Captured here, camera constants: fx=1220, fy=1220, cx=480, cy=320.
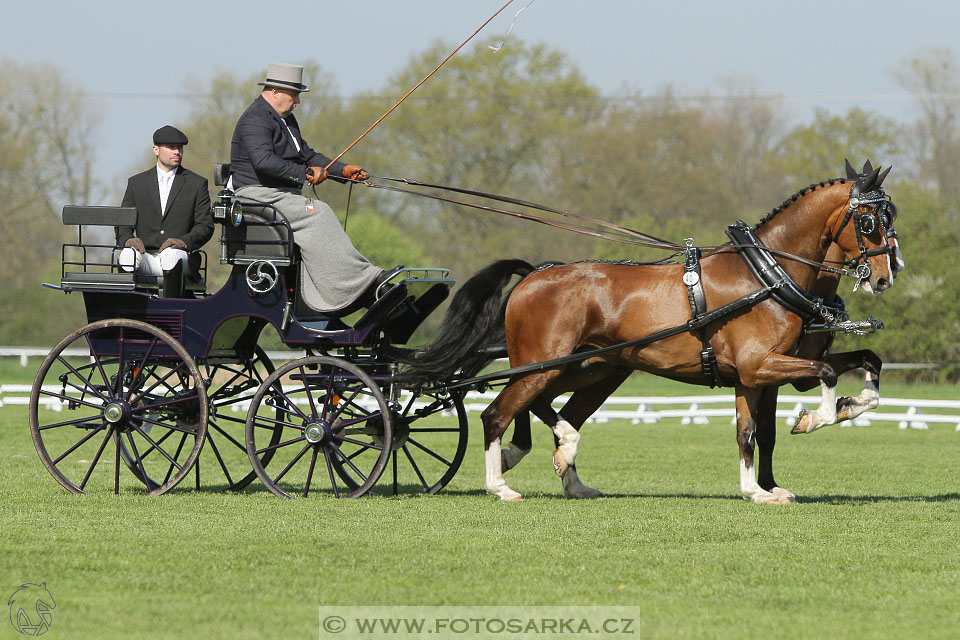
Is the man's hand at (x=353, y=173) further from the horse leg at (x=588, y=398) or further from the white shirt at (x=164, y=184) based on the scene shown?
the horse leg at (x=588, y=398)

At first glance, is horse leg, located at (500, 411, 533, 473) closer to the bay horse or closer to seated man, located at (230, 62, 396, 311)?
the bay horse

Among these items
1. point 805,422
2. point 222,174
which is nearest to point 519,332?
point 805,422

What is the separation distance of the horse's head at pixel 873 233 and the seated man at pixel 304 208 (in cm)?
323

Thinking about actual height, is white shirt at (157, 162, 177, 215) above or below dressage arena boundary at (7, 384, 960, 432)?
above

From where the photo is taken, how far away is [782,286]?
819 cm

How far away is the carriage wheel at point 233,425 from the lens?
30.3ft

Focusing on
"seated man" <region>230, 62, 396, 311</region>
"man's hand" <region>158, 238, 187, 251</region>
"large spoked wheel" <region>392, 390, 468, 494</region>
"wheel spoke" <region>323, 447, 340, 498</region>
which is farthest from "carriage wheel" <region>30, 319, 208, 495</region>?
"large spoked wheel" <region>392, 390, 468, 494</region>

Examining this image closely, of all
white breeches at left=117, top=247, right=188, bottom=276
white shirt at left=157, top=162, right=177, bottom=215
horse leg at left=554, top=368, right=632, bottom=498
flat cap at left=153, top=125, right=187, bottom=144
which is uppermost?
flat cap at left=153, top=125, right=187, bottom=144

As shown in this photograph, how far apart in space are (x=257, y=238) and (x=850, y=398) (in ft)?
13.9

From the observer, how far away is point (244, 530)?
7.00 meters

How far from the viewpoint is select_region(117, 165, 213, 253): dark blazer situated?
9.00 metres

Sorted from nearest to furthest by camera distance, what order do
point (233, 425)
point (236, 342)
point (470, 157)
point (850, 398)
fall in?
point (850, 398) < point (236, 342) < point (233, 425) < point (470, 157)

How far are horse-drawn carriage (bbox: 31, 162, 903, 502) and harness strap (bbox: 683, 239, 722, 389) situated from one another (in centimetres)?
1

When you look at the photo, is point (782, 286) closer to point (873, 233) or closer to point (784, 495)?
point (873, 233)
